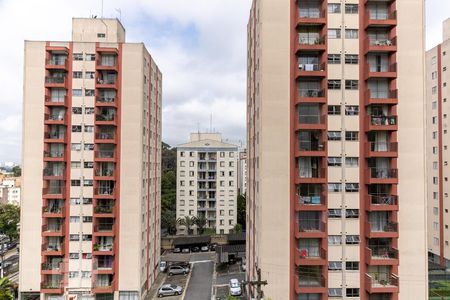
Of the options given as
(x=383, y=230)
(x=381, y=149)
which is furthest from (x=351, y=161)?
(x=383, y=230)

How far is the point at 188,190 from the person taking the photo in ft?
219

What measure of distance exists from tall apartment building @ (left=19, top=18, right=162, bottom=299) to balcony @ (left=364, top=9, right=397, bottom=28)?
78.2 ft

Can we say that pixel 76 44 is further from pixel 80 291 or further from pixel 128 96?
pixel 80 291

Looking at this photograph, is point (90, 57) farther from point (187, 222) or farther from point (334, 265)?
point (187, 222)

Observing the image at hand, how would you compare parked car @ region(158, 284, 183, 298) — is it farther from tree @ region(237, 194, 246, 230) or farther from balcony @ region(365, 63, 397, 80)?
balcony @ region(365, 63, 397, 80)

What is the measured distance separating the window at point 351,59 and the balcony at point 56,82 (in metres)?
29.9

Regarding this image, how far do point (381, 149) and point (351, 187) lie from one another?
446 cm

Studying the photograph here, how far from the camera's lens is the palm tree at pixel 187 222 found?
6382 centimetres

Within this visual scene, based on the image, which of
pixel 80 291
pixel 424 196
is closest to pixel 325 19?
pixel 424 196

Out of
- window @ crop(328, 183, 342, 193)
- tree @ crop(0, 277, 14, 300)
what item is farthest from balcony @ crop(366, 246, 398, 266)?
tree @ crop(0, 277, 14, 300)

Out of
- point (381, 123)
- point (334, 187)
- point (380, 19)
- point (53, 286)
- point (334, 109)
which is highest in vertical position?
point (380, 19)

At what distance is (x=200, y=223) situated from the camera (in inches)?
2515

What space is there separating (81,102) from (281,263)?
1081 inches

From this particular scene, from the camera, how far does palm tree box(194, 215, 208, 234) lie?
210ft
